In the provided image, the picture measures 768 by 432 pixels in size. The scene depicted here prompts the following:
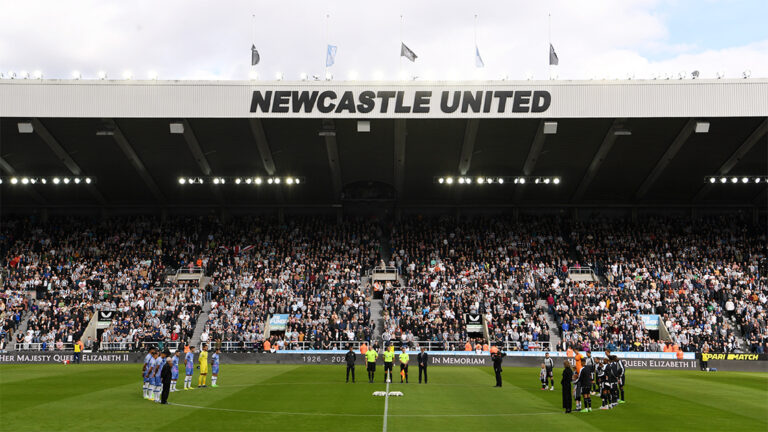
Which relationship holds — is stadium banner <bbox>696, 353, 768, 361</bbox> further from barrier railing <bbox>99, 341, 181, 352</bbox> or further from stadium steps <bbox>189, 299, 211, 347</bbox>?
barrier railing <bbox>99, 341, 181, 352</bbox>

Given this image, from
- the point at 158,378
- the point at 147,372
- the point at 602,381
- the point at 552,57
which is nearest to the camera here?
the point at 602,381

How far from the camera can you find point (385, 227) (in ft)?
210

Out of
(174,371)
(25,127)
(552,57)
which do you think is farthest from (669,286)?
Answer: (25,127)

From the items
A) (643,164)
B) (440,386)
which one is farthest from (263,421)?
(643,164)

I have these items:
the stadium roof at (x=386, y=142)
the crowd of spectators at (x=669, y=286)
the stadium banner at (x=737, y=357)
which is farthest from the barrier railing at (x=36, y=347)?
the stadium banner at (x=737, y=357)

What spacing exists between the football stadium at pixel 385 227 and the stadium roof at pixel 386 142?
188 mm

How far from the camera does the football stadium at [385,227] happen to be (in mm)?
46562

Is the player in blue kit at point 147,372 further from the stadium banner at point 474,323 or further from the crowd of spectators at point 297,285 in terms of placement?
the stadium banner at point 474,323

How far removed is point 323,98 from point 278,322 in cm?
1621

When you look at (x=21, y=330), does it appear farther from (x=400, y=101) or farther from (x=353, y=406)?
(x=353, y=406)

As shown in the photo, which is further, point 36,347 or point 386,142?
point 386,142

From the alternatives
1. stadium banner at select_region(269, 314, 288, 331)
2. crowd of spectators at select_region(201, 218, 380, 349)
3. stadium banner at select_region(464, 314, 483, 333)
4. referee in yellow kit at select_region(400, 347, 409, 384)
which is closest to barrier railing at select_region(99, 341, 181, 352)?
crowd of spectators at select_region(201, 218, 380, 349)

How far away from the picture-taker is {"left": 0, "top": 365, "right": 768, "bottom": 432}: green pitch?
19.4 metres

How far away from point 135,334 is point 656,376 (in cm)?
3278
